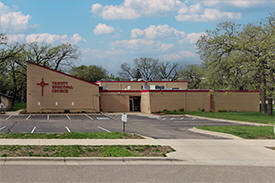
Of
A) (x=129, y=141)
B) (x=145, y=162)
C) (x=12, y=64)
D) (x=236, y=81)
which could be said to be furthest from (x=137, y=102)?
(x=145, y=162)

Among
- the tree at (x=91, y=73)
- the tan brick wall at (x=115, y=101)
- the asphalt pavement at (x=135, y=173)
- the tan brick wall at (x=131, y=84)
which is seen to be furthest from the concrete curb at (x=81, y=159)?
the tree at (x=91, y=73)

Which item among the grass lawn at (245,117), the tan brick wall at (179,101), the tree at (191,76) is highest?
the tree at (191,76)

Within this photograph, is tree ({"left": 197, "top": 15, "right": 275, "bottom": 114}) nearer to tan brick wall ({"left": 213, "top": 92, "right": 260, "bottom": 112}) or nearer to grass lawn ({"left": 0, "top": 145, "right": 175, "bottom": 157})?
tan brick wall ({"left": 213, "top": 92, "right": 260, "bottom": 112})

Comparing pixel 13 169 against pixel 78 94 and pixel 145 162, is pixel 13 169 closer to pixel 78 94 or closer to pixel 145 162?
pixel 145 162

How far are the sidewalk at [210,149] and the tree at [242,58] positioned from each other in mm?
21469

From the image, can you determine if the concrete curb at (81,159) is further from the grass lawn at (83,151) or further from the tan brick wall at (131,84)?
the tan brick wall at (131,84)

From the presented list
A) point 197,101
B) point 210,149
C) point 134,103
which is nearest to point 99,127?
point 210,149

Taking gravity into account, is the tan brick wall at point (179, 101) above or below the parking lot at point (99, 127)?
above

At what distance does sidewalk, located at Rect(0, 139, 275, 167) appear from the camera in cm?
1085

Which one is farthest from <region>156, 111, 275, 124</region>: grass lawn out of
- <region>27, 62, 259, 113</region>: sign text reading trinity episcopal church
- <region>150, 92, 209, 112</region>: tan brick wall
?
<region>27, 62, 259, 113</region>: sign text reading trinity episcopal church

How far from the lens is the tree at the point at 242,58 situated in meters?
35.1

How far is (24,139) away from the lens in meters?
13.8

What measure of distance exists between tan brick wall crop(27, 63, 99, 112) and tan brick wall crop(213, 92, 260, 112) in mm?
16958

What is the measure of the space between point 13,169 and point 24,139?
502 cm
